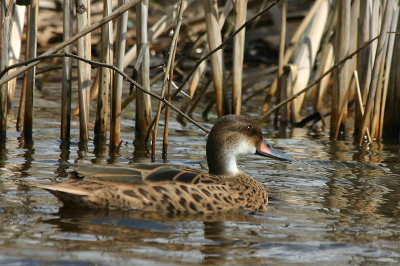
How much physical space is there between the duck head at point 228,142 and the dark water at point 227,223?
48cm

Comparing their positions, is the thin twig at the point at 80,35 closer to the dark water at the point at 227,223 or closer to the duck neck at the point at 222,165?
the dark water at the point at 227,223

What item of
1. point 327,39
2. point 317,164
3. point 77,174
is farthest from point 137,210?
point 327,39

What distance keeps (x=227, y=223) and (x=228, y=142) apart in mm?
1037

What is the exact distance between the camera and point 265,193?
4.89m

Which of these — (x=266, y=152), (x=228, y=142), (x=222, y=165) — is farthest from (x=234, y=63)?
(x=222, y=165)

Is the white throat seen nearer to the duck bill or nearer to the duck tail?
the duck bill

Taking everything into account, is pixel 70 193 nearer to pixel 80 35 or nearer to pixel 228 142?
pixel 80 35

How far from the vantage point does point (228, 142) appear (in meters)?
5.21

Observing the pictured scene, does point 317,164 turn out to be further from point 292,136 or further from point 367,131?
point 292,136

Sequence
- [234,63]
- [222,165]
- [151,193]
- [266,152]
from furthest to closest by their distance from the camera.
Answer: [234,63], [266,152], [222,165], [151,193]

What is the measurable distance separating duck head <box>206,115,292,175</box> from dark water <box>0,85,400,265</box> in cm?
48

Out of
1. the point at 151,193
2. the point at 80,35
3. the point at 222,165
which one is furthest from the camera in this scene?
the point at 222,165

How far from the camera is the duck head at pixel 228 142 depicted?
5168mm

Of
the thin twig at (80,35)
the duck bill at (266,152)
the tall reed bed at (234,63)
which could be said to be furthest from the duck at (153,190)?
the tall reed bed at (234,63)
